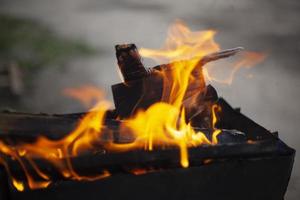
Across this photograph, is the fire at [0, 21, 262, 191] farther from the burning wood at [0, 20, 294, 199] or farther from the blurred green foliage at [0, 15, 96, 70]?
the blurred green foliage at [0, 15, 96, 70]

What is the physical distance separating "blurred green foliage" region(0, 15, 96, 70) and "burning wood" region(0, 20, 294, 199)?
3.61m

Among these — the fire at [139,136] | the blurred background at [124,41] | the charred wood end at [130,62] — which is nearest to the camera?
the fire at [139,136]

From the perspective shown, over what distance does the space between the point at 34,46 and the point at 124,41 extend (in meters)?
1.47

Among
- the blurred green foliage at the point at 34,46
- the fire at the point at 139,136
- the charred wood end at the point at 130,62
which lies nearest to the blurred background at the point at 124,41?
the blurred green foliage at the point at 34,46

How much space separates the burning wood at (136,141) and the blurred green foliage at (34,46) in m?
3.61

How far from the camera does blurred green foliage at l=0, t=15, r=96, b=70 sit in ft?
21.2

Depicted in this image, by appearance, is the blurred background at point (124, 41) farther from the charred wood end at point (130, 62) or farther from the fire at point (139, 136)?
the charred wood end at point (130, 62)

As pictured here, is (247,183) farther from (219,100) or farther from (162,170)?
(219,100)

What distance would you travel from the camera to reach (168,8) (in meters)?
8.70

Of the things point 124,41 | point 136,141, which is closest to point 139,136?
point 136,141

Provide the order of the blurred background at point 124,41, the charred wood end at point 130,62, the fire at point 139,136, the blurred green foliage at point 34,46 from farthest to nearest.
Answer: the blurred green foliage at point 34,46, the blurred background at point 124,41, the charred wood end at point 130,62, the fire at point 139,136

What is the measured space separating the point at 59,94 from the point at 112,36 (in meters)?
2.15

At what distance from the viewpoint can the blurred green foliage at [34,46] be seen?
6.46m

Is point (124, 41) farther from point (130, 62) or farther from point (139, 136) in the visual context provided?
point (139, 136)
